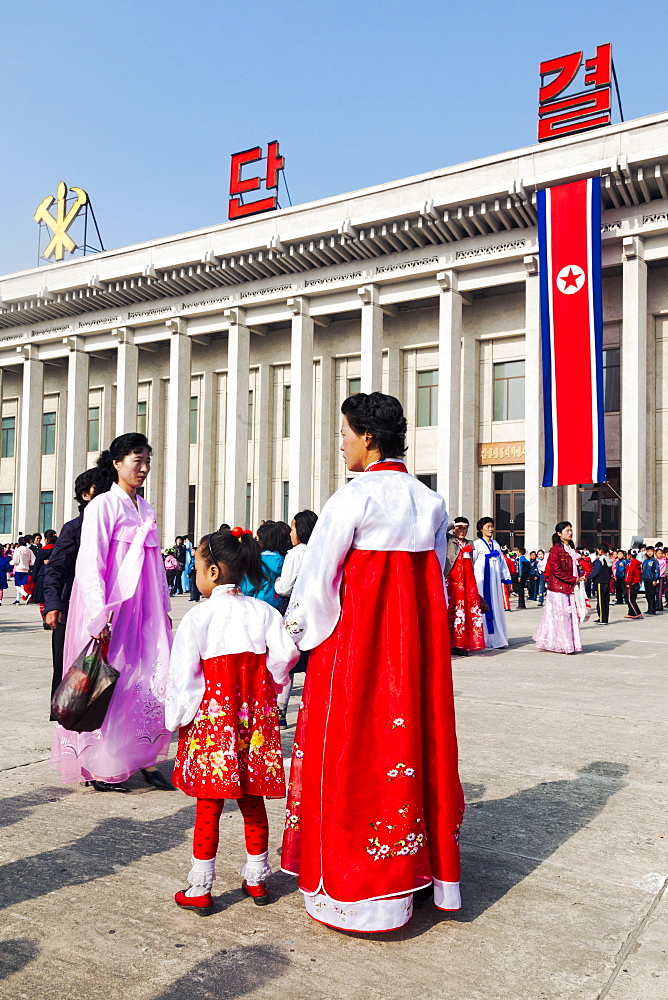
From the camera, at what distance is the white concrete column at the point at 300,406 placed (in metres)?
30.4

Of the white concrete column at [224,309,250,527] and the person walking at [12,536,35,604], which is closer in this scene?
the person walking at [12,536,35,604]

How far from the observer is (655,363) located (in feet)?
84.6

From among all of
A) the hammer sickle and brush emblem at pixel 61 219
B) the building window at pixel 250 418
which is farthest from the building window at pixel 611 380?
the hammer sickle and brush emblem at pixel 61 219

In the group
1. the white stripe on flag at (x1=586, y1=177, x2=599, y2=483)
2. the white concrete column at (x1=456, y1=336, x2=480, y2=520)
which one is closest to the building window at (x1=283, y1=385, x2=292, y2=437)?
the white concrete column at (x1=456, y1=336, x2=480, y2=520)

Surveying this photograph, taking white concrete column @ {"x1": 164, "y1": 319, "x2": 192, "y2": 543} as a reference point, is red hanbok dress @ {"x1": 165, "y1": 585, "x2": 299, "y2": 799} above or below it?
below

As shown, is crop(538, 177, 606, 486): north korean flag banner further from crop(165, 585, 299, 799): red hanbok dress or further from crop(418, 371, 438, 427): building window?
crop(165, 585, 299, 799): red hanbok dress

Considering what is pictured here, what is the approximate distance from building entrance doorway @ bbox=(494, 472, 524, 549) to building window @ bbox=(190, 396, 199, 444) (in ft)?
43.7

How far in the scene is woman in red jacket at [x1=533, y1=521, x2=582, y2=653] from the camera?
36.4 ft

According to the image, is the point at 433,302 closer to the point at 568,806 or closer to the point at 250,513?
the point at 250,513

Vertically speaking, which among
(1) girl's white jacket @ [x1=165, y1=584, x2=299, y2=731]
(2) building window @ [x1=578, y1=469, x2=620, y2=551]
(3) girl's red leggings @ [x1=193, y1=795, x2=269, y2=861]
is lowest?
(3) girl's red leggings @ [x1=193, y1=795, x2=269, y2=861]

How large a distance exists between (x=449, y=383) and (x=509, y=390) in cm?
232

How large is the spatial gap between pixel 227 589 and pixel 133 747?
1.69 m

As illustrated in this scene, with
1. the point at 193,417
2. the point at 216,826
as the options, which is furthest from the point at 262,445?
the point at 216,826

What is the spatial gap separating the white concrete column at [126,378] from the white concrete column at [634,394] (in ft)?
65.5
